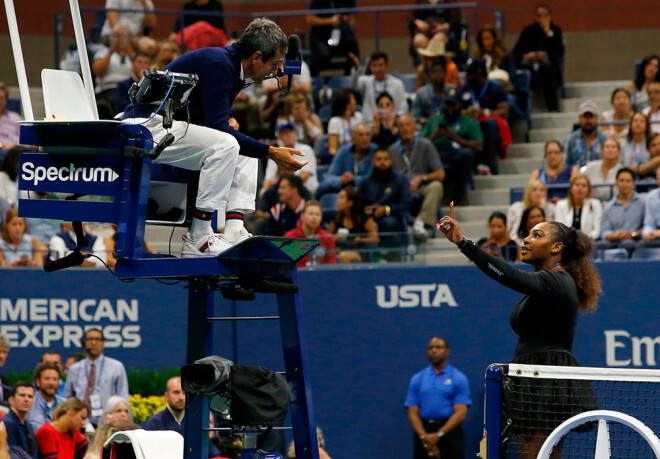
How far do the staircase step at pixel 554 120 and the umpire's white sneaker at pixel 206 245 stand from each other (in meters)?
9.68

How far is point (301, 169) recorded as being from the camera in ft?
45.1

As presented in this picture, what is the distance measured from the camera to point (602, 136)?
13.5 m

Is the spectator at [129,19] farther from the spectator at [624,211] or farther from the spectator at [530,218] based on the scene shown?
the spectator at [624,211]

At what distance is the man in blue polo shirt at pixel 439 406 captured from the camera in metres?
11.4

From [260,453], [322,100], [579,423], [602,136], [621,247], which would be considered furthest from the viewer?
[322,100]

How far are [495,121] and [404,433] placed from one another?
4141 millimetres

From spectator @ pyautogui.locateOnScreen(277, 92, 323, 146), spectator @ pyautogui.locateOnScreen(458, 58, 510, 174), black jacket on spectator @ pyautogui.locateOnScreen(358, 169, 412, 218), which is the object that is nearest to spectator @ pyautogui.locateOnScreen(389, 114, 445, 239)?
black jacket on spectator @ pyautogui.locateOnScreen(358, 169, 412, 218)

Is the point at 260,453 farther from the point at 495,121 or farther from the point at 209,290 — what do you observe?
the point at 495,121

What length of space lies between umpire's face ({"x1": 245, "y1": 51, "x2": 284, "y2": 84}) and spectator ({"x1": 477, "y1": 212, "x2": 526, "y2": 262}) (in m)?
5.64

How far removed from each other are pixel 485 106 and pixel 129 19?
15.0 ft

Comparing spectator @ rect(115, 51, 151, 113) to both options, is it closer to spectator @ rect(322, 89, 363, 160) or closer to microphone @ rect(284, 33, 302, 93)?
spectator @ rect(322, 89, 363, 160)

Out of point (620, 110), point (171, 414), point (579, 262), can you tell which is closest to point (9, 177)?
point (171, 414)

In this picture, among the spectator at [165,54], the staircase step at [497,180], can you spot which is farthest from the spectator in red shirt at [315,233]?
the spectator at [165,54]

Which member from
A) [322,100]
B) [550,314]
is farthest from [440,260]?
[550,314]
